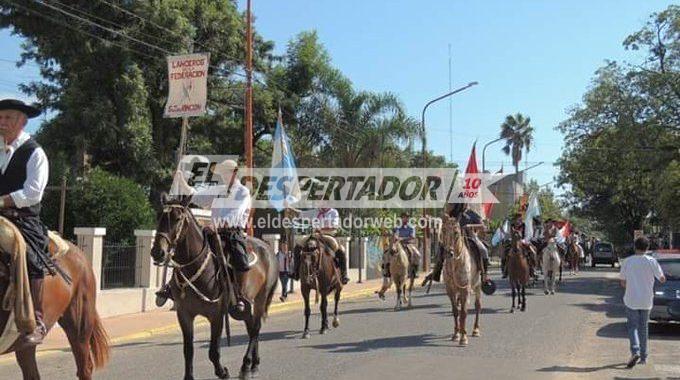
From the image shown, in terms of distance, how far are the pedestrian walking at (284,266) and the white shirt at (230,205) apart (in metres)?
12.3

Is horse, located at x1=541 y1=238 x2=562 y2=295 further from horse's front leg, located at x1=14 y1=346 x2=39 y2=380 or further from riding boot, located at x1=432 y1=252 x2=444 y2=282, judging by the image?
horse's front leg, located at x1=14 y1=346 x2=39 y2=380

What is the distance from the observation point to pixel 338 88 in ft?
118

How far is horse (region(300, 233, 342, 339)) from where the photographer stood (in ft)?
47.7

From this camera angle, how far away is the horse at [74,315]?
6.60m

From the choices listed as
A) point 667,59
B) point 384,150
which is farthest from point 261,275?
point 667,59

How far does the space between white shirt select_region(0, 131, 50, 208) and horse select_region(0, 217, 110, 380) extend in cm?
25

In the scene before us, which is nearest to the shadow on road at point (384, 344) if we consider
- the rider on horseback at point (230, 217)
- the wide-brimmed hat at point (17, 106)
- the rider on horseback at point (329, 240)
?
the rider on horseback at point (329, 240)

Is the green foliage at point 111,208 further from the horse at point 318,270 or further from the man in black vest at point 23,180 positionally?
the man in black vest at point 23,180

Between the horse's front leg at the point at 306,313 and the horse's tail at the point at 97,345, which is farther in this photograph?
the horse's front leg at the point at 306,313

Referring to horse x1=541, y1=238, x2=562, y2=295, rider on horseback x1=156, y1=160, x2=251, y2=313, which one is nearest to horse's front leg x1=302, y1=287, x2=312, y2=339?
rider on horseback x1=156, y1=160, x2=251, y2=313

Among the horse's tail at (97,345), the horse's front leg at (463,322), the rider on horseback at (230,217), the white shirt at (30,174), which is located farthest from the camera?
the horse's front leg at (463,322)

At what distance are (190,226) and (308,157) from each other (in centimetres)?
2717

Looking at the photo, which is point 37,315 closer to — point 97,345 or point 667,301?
point 97,345

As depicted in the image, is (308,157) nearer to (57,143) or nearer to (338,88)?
(338,88)
